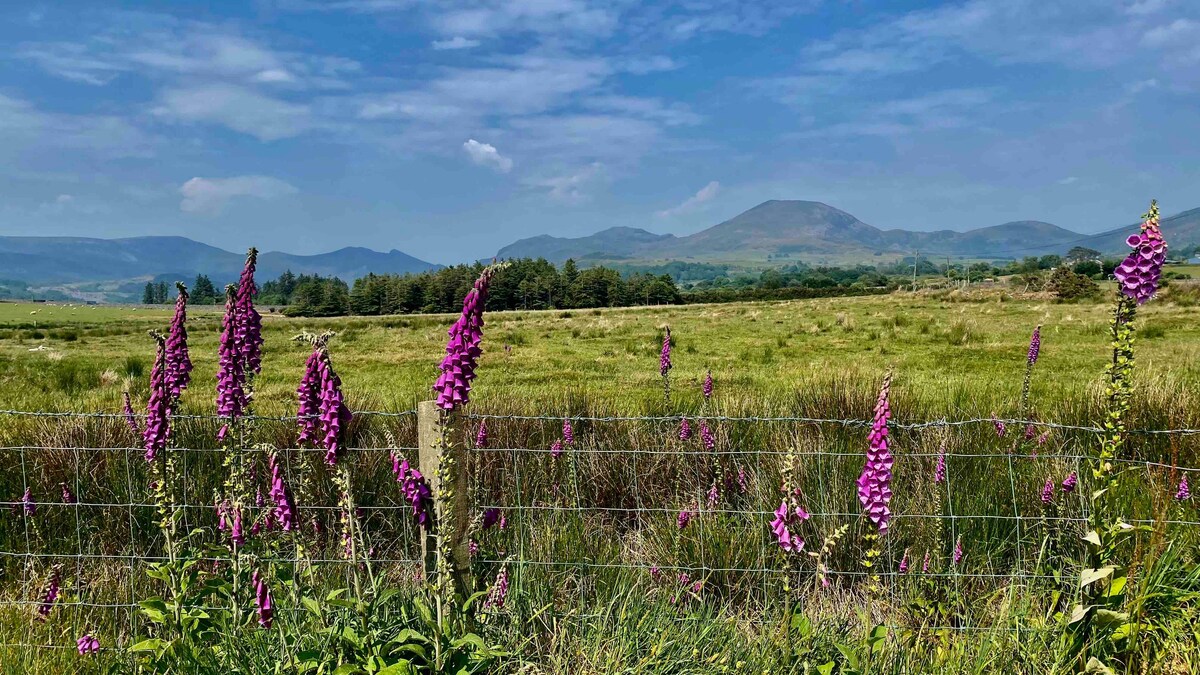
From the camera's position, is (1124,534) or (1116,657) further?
(1124,534)

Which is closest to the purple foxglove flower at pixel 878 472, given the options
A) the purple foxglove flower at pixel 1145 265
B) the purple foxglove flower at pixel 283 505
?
the purple foxglove flower at pixel 1145 265

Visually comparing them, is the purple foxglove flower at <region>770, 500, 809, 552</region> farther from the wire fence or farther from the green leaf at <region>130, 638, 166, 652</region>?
the green leaf at <region>130, 638, 166, 652</region>

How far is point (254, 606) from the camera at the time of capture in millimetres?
3793

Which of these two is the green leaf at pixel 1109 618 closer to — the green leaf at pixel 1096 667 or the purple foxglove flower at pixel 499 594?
the green leaf at pixel 1096 667

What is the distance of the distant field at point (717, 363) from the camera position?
396 inches

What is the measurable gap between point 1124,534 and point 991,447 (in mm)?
2591

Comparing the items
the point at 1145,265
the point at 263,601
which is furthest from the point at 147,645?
the point at 1145,265

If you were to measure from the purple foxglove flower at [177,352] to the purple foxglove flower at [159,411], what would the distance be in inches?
2.1

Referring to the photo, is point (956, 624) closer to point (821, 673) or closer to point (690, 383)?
point (821, 673)

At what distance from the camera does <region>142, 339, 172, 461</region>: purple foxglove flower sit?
12.1 feet

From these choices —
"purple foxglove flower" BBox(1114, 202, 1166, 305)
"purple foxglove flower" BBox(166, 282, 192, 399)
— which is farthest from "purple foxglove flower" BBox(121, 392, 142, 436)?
"purple foxglove flower" BBox(1114, 202, 1166, 305)

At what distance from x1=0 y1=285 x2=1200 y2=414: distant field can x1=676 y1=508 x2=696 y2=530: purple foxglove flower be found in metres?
3.06

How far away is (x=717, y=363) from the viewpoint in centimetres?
2075

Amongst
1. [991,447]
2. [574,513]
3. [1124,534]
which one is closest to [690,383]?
[991,447]
